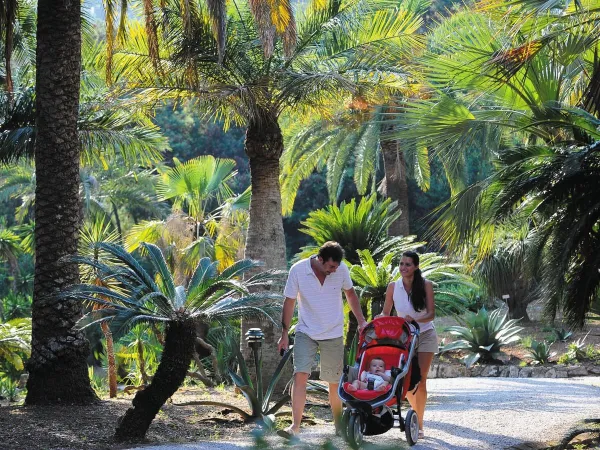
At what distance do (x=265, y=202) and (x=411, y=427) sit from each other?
5650 millimetres

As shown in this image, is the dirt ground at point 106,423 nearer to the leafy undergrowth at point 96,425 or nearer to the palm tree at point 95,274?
the leafy undergrowth at point 96,425

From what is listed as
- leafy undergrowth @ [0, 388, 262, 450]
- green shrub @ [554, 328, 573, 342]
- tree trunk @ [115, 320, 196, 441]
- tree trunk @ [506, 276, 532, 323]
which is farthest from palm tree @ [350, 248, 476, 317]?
tree trunk @ [506, 276, 532, 323]

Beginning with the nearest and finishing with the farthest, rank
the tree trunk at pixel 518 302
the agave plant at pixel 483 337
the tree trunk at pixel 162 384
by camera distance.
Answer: the tree trunk at pixel 162 384, the agave plant at pixel 483 337, the tree trunk at pixel 518 302

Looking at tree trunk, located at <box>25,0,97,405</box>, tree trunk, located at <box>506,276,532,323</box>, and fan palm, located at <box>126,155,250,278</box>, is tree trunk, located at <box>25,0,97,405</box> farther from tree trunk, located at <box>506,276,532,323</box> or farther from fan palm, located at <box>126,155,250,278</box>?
tree trunk, located at <box>506,276,532,323</box>

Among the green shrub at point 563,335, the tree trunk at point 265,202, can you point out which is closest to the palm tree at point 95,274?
the tree trunk at point 265,202

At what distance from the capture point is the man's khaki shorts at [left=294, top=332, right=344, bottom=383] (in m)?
8.17

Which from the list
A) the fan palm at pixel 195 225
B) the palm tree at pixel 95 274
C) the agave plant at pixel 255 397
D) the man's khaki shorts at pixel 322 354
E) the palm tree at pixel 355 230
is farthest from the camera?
the fan palm at pixel 195 225

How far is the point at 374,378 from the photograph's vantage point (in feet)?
25.6

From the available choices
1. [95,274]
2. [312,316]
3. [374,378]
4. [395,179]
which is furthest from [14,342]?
[374,378]

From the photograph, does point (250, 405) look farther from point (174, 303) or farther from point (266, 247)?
point (266, 247)

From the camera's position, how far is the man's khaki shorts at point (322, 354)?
8.17m

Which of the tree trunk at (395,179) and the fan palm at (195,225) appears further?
the tree trunk at (395,179)

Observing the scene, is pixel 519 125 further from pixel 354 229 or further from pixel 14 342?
pixel 14 342

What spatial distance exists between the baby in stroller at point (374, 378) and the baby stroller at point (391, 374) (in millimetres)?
43
